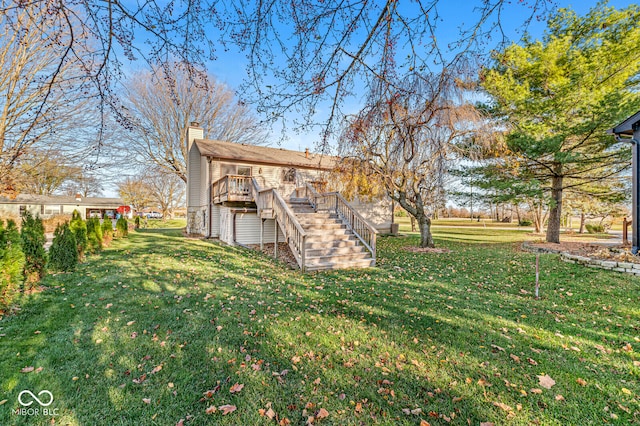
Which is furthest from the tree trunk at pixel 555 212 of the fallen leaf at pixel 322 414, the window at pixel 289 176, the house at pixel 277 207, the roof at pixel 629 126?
the fallen leaf at pixel 322 414

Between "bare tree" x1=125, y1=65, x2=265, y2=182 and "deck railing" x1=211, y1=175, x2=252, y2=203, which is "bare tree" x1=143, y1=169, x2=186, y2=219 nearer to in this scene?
"bare tree" x1=125, y1=65, x2=265, y2=182

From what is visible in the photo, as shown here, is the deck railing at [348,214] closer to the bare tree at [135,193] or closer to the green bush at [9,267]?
the green bush at [9,267]

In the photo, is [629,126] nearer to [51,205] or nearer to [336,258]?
[336,258]

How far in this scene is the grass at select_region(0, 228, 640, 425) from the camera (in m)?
2.36

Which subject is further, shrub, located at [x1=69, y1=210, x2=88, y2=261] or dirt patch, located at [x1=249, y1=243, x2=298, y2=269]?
dirt patch, located at [x1=249, y1=243, x2=298, y2=269]

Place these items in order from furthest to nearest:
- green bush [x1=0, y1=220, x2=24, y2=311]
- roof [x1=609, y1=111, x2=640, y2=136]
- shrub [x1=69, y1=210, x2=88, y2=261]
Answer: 1. shrub [x1=69, y1=210, x2=88, y2=261]
2. roof [x1=609, y1=111, x2=640, y2=136]
3. green bush [x1=0, y1=220, x2=24, y2=311]

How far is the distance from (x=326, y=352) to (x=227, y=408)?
4.15ft

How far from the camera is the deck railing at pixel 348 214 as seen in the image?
8720 millimetres

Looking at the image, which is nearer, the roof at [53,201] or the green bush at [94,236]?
the green bush at [94,236]

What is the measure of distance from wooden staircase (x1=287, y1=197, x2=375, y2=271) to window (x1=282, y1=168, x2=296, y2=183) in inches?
245

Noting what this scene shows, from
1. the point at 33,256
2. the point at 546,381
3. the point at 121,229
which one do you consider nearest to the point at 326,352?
the point at 546,381

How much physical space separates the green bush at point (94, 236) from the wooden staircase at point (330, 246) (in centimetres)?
731

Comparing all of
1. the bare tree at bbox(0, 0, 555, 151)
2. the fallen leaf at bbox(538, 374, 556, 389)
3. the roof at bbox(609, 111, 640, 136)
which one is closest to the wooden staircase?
the bare tree at bbox(0, 0, 555, 151)

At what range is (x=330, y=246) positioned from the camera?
8664 mm
